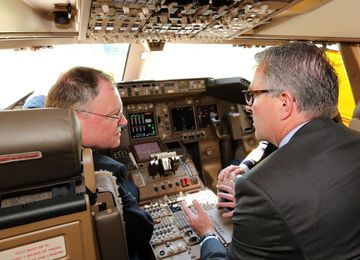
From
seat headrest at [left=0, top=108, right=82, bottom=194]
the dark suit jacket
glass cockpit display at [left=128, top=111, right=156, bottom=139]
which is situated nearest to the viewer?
seat headrest at [left=0, top=108, right=82, bottom=194]

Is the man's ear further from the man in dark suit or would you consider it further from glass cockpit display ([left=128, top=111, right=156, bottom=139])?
glass cockpit display ([left=128, top=111, right=156, bottom=139])

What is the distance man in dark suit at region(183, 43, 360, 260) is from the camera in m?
0.82

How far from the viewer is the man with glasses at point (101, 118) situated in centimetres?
135

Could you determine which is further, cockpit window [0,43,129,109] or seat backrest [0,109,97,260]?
cockpit window [0,43,129,109]

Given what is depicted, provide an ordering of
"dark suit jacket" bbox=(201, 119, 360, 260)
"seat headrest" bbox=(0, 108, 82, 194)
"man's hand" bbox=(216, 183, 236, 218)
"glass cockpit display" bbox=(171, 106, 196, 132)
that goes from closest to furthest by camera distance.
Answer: "seat headrest" bbox=(0, 108, 82, 194)
"dark suit jacket" bbox=(201, 119, 360, 260)
"man's hand" bbox=(216, 183, 236, 218)
"glass cockpit display" bbox=(171, 106, 196, 132)

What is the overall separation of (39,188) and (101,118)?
0.69m

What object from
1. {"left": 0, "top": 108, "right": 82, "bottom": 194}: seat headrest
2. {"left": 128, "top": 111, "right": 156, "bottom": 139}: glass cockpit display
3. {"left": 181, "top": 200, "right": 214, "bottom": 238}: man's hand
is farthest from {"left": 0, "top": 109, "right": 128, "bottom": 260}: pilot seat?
{"left": 128, "top": 111, "right": 156, "bottom": 139}: glass cockpit display

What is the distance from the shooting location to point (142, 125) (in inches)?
99.5

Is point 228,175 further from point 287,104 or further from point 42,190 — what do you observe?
point 42,190

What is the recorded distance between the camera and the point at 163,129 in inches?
102

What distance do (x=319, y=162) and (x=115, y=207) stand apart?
0.67 metres

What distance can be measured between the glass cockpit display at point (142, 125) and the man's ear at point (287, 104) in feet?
5.34

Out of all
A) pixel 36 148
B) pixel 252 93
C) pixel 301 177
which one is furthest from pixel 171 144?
pixel 36 148

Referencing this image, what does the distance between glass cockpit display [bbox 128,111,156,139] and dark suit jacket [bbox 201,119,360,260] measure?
1.66 metres
